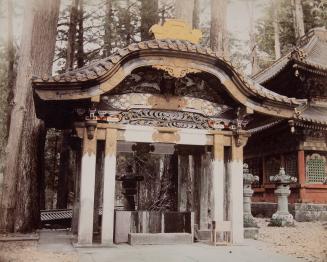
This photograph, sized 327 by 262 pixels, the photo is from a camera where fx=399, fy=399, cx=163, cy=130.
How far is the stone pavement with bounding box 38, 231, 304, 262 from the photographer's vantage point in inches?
257

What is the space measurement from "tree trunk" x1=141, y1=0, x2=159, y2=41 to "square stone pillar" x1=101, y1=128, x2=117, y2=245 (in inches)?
473

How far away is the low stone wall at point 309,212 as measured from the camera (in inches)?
633

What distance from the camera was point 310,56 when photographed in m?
19.7

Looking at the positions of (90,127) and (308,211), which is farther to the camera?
(308,211)

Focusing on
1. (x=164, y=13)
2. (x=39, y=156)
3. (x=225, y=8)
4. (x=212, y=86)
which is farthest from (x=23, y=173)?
(x=164, y=13)

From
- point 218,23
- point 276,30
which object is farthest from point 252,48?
point 218,23

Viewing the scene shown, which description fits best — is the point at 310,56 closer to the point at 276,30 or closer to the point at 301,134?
the point at 301,134

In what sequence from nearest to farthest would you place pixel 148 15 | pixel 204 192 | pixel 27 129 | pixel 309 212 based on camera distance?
pixel 204 192
pixel 27 129
pixel 309 212
pixel 148 15

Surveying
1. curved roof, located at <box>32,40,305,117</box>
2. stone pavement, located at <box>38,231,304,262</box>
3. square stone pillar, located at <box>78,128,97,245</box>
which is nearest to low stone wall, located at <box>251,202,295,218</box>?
stone pavement, located at <box>38,231,304,262</box>

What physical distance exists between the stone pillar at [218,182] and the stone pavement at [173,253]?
0.71 m

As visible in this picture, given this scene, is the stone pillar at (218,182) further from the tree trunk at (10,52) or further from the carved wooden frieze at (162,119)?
the tree trunk at (10,52)

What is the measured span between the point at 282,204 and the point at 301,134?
3834mm

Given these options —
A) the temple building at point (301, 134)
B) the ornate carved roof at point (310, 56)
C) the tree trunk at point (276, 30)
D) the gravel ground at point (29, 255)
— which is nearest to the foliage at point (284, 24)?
the tree trunk at point (276, 30)

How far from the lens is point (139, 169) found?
602 inches
